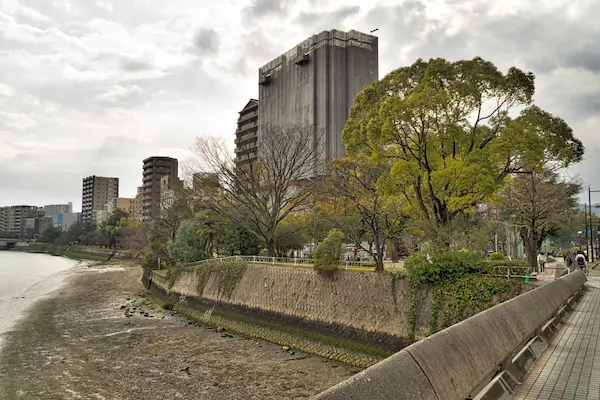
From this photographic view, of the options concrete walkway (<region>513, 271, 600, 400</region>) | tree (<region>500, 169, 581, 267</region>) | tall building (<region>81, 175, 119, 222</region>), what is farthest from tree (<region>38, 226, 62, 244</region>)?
concrete walkway (<region>513, 271, 600, 400</region>)

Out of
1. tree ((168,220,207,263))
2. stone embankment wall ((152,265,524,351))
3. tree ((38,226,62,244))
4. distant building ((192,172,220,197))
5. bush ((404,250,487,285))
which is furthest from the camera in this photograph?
tree ((38,226,62,244))

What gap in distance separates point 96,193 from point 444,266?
17935 cm

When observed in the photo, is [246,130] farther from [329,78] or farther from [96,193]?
[96,193]

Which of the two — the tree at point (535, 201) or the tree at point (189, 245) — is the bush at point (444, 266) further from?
the tree at point (189, 245)

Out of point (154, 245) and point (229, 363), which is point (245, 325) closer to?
point (229, 363)

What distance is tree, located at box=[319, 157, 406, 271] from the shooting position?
81.6 ft

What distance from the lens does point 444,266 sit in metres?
16.1

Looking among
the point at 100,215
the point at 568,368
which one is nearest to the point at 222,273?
the point at 568,368

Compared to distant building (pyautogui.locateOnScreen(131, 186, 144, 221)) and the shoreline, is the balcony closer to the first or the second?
the shoreline

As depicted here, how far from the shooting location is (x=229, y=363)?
17234 millimetres

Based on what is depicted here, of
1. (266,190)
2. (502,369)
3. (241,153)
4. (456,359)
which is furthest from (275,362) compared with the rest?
(241,153)

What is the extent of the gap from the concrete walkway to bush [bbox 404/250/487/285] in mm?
4949

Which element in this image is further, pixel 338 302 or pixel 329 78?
pixel 329 78

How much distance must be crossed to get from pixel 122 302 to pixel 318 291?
21.7m
